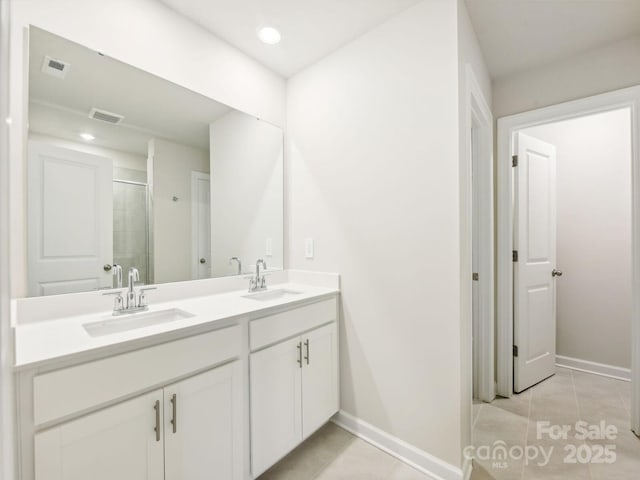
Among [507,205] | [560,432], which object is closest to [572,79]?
[507,205]

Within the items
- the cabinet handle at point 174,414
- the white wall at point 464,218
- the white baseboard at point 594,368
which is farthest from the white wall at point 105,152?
the white baseboard at point 594,368

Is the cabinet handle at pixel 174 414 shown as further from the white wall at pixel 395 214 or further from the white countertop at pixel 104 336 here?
the white wall at pixel 395 214

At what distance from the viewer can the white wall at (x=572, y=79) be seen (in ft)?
6.23

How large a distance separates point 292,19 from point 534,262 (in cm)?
260

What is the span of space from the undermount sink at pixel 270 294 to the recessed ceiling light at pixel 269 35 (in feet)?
5.38

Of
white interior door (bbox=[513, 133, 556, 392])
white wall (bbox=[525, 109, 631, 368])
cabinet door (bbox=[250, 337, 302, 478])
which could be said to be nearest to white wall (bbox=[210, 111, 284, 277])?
cabinet door (bbox=[250, 337, 302, 478])

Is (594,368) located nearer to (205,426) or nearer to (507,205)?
(507,205)

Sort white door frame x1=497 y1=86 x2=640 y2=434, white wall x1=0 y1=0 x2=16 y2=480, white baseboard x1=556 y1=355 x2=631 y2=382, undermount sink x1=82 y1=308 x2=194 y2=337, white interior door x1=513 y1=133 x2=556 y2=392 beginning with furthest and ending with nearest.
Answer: white baseboard x1=556 y1=355 x2=631 y2=382 < white interior door x1=513 y1=133 x2=556 y2=392 < white door frame x1=497 y1=86 x2=640 y2=434 < undermount sink x1=82 y1=308 x2=194 y2=337 < white wall x1=0 y1=0 x2=16 y2=480

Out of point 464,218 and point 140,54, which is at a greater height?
point 140,54

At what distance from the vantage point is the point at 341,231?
1991mm

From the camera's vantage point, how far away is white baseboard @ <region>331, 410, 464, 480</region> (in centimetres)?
150

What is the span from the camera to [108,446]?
989 millimetres

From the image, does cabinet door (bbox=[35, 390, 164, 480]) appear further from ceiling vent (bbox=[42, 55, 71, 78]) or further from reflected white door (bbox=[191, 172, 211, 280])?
ceiling vent (bbox=[42, 55, 71, 78])

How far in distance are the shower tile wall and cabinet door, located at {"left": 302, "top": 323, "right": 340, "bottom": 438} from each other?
1.00 metres
